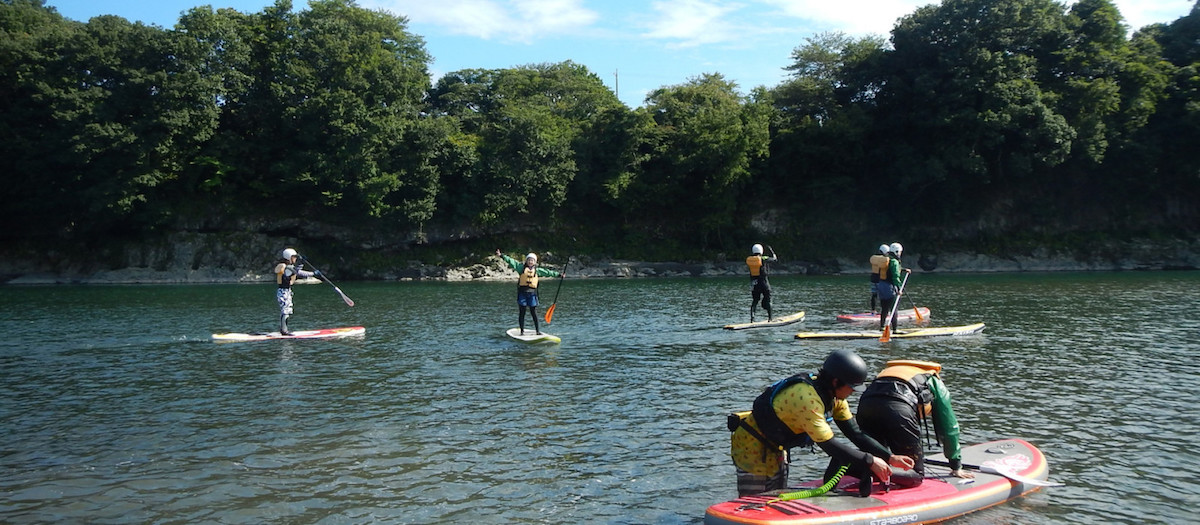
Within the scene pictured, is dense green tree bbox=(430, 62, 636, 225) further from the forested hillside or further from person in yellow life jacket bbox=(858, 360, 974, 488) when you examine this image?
person in yellow life jacket bbox=(858, 360, 974, 488)

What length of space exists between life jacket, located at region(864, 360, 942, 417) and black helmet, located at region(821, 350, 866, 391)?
1106mm

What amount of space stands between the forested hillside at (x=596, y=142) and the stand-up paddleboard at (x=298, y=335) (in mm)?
34550

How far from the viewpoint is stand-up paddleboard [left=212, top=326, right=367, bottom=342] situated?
23.3m

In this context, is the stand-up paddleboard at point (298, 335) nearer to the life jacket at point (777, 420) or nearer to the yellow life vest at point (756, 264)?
the yellow life vest at point (756, 264)

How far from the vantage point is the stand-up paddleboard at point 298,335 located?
Answer: 2333 centimetres

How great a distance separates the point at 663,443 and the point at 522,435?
88.2 inches

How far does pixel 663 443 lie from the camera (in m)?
11.9

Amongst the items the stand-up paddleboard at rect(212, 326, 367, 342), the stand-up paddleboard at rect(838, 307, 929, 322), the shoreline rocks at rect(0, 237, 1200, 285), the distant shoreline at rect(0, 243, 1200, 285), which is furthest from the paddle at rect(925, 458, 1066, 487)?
the shoreline rocks at rect(0, 237, 1200, 285)

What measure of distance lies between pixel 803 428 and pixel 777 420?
31cm

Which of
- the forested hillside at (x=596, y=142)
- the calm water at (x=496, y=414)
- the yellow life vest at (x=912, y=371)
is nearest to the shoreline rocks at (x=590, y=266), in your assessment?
A: the forested hillside at (x=596, y=142)

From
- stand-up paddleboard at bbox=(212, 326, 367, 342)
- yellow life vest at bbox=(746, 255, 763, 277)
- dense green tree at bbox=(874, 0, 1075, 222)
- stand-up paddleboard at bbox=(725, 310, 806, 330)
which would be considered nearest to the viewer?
stand-up paddleboard at bbox=(212, 326, 367, 342)

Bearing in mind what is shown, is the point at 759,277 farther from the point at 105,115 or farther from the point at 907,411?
the point at 105,115

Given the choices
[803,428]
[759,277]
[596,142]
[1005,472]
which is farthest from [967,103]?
[803,428]

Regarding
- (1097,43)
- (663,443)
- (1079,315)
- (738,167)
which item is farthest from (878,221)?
(663,443)
